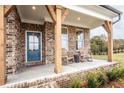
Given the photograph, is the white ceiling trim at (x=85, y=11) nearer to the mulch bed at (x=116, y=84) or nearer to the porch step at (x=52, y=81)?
the porch step at (x=52, y=81)

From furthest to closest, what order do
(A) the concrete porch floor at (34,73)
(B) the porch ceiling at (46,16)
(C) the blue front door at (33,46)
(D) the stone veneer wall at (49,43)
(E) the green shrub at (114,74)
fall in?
1. (D) the stone veneer wall at (49,43)
2. (C) the blue front door at (33,46)
3. (B) the porch ceiling at (46,16)
4. (E) the green shrub at (114,74)
5. (A) the concrete porch floor at (34,73)

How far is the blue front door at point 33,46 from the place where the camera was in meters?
9.64

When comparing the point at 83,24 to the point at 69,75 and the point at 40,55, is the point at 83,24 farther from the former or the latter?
the point at 69,75

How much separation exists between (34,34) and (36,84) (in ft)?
15.1

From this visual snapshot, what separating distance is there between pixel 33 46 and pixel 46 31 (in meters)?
1.08

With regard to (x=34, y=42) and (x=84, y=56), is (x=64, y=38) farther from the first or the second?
(x=34, y=42)

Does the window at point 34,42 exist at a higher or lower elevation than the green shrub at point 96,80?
higher

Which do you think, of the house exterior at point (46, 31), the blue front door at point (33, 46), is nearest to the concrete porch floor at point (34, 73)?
the house exterior at point (46, 31)

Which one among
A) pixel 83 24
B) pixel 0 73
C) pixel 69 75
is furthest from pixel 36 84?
pixel 83 24

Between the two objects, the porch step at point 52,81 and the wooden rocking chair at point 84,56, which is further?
the wooden rocking chair at point 84,56

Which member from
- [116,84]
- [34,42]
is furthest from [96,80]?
[34,42]

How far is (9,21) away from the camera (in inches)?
255

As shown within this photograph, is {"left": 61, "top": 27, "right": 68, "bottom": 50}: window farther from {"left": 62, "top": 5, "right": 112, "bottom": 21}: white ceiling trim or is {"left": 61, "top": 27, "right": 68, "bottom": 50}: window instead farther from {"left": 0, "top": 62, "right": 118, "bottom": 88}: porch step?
{"left": 0, "top": 62, "right": 118, "bottom": 88}: porch step

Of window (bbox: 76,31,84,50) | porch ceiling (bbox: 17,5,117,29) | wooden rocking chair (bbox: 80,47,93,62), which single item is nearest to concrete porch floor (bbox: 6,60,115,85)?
porch ceiling (bbox: 17,5,117,29)
